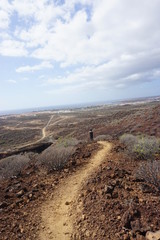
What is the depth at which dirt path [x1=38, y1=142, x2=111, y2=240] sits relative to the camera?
11.3 feet

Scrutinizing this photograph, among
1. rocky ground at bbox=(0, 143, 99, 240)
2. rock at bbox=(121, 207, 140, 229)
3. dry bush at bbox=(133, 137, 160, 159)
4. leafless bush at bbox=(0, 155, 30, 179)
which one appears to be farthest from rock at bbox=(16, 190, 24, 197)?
dry bush at bbox=(133, 137, 160, 159)

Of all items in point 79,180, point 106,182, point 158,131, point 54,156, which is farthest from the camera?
point 158,131

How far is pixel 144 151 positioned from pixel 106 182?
9.23 ft

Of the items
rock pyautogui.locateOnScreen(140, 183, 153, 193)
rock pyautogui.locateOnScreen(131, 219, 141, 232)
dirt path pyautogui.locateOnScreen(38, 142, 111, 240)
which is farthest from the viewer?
rock pyautogui.locateOnScreen(140, 183, 153, 193)

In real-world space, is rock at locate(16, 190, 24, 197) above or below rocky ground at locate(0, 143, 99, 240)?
above

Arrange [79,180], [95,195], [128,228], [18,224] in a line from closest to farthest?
[128,228]
[18,224]
[95,195]
[79,180]

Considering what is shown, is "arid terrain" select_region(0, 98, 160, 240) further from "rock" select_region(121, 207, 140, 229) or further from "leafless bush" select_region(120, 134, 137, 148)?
"leafless bush" select_region(120, 134, 137, 148)

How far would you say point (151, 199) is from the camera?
3754 mm

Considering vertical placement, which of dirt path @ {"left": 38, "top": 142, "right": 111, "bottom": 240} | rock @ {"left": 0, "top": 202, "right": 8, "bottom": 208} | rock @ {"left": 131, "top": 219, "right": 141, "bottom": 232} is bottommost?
dirt path @ {"left": 38, "top": 142, "right": 111, "bottom": 240}

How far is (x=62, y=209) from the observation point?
421cm

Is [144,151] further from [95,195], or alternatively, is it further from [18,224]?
[18,224]

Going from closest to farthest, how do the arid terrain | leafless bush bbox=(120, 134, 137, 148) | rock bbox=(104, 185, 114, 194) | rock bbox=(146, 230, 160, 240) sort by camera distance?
rock bbox=(146, 230, 160, 240) < the arid terrain < rock bbox=(104, 185, 114, 194) < leafless bush bbox=(120, 134, 137, 148)

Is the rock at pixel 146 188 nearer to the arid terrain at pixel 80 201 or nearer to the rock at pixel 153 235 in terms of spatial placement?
the arid terrain at pixel 80 201

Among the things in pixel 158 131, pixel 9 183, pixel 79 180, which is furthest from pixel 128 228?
pixel 158 131
